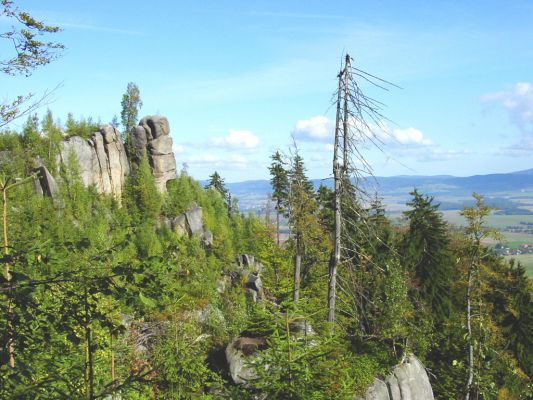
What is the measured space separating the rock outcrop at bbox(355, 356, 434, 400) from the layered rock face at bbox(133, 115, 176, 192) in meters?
31.3

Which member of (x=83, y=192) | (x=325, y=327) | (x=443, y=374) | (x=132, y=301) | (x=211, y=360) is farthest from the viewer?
(x=83, y=192)

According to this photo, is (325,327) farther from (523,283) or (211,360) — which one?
(523,283)

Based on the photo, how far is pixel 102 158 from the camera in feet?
136

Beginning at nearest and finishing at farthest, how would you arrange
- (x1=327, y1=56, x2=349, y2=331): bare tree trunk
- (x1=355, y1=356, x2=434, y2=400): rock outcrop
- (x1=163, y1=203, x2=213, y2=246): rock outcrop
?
1. (x1=327, y1=56, x2=349, y2=331): bare tree trunk
2. (x1=355, y1=356, x2=434, y2=400): rock outcrop
3. (x1=163, y1=203, x2=213, y2=246): rock outcrop

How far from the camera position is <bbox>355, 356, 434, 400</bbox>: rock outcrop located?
62.5 feet

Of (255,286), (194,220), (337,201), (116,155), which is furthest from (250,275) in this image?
(337,201)

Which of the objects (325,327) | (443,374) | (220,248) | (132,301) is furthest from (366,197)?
(220,248)

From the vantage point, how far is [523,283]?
109 feet

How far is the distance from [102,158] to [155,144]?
586 cm

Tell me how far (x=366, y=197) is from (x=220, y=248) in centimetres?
3366

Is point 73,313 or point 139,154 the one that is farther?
point 139,154

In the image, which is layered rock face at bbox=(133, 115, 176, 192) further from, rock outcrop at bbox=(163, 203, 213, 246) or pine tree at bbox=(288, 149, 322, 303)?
pine tree at bbox=(288, 149, 322, 303)

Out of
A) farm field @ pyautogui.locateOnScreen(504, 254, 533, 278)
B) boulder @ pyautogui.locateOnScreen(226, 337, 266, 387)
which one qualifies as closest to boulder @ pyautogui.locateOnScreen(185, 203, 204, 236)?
boulder @ pyautogui.locateOnScreen(226, 337, 266, 387)

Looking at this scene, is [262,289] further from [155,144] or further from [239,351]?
[239,351]
